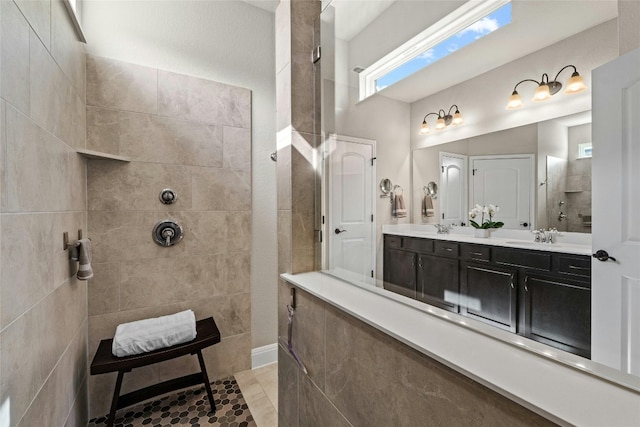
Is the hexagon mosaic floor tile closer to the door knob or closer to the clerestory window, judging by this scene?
the door knob

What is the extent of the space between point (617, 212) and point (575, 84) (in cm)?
33

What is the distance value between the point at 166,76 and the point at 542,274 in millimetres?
2320

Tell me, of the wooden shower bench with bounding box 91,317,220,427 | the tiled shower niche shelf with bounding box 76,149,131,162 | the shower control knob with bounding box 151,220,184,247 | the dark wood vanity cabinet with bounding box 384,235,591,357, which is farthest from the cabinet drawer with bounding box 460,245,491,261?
the tiled shower niche shelf with bounding box 76,149,131,162

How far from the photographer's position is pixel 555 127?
0.74 meters

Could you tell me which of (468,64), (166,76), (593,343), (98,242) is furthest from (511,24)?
(98,242)

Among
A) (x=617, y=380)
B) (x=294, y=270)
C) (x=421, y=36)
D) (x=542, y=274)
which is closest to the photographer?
(x=617, y=380)

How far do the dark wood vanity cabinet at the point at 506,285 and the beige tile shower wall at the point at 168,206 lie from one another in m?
1.47

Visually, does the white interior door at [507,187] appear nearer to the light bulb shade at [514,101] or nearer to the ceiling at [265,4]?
the light bulb shade at [514,101]

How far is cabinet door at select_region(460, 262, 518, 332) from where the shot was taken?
75 cm

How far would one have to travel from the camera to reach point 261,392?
1968mm

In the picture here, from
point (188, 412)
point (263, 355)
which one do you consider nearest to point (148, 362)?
point (188, 412)

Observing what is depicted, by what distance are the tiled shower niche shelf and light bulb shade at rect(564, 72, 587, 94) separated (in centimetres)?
207

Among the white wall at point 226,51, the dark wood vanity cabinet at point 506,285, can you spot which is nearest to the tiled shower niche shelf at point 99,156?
the white wall at point 226,51

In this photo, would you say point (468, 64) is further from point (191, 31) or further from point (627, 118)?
point (191, 31)
